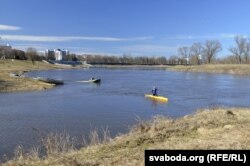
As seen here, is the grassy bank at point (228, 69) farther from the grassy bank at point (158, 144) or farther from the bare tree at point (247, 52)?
the grassy bank at point (158, 144)

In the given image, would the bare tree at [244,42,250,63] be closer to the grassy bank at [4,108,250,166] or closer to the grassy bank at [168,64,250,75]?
the grassy bank at [168,64,250,75]

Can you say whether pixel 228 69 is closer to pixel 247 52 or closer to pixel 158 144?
pixel 247 52

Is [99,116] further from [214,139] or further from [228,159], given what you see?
[228,159]

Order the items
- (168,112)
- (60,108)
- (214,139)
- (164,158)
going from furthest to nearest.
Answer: (60,108)
(168,112)
(214,139)
(164,158)

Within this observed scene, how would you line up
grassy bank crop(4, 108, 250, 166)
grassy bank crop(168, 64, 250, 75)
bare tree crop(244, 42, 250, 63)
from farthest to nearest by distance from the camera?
1. bare tree crop(244, 42, 250, 63)
2. grassy bank crop(168, 64, 250, 75)
3. grassy bank crop(4, 108, 250, 166)

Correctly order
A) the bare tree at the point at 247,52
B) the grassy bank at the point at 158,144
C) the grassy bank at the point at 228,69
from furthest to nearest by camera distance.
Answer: the bare tree at the point at 247,52 < the grassy bank at the point at 228,69 < the grassy bank at the point at 158,144

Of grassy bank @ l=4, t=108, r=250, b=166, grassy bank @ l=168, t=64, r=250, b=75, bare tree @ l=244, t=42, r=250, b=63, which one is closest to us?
grassy bank @ l=4, t=108, r=250, b=166

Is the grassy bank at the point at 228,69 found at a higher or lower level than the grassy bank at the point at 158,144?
lower

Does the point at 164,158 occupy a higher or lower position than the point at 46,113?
higher

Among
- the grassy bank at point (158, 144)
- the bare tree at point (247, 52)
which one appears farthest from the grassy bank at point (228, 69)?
the grassy bank at point (158, 144)

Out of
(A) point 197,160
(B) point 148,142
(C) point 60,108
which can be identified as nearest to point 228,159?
(A) point 197,160

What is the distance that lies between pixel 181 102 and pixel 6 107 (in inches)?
667

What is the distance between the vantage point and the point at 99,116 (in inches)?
1138

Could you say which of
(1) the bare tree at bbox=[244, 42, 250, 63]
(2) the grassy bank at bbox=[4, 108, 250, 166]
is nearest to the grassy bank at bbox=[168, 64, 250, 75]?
(1) the bare tree at bbox=[244, 42, 250, 63]
